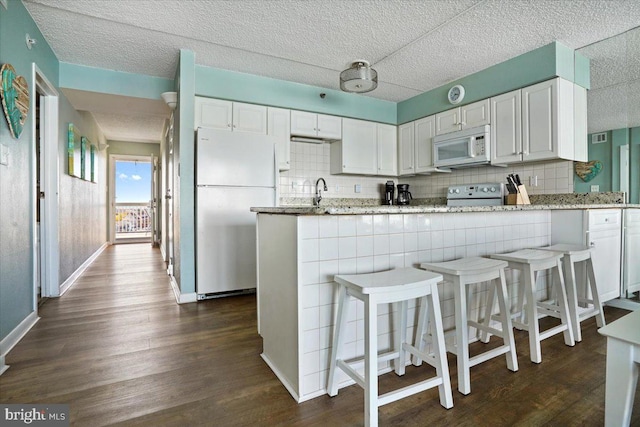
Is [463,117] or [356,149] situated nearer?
[463,117]

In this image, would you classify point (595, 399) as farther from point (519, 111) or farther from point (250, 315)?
point (519, 111)

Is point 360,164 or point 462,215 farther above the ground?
point 360,164

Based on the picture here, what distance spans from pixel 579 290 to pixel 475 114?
6.71 ft

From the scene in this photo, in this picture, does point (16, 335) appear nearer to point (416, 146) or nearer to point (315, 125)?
point (315, 125)

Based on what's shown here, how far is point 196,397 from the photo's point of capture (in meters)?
1.50

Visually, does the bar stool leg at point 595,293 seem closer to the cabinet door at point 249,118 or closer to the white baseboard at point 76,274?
the cabinet door at point 249,118

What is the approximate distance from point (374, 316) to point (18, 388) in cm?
178

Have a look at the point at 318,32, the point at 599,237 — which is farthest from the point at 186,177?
the point at 599,237

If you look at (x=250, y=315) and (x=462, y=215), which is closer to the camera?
(x=462, y=215)

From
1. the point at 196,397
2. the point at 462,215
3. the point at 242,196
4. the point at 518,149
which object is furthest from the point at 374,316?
the point at 518,149

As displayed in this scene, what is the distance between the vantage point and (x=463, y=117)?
12.1ft

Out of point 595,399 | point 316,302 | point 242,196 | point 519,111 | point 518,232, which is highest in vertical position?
point 519,111

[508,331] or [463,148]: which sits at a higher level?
[463,148]

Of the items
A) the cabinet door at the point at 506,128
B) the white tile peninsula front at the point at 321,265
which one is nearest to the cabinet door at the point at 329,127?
the cabinet door at the point at 506,128
